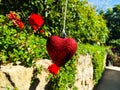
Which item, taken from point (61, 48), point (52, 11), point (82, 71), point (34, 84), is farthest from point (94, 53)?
point (61, 48)

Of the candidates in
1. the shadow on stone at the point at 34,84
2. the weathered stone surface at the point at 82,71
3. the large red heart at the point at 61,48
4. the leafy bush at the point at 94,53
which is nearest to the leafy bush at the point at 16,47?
the shadow on stone at the point at 34,84

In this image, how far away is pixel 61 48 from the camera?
2.08 m

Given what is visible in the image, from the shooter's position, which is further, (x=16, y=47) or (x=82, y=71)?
(x=82, y=71)

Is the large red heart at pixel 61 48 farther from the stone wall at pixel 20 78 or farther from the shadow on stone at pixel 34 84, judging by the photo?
the shadow on stone at pixel 34 84

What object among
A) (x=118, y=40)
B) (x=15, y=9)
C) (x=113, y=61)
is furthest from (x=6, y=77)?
(x=118, y=40)

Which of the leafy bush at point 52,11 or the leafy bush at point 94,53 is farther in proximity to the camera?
the leafy bush at point 94,53

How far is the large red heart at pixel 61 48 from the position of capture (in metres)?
2.05

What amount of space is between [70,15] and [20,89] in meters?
4.09

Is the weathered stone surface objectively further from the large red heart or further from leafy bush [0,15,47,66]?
the large red heart

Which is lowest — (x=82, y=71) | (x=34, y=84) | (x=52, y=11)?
(x=82, y=71)

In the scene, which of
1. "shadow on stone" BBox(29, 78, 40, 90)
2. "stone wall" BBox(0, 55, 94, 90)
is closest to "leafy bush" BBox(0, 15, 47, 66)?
"stone wall" BBox(0, 55, 94, 90)

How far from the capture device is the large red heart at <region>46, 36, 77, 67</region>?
2.05 m

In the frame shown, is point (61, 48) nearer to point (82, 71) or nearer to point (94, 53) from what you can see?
point (82, 71)

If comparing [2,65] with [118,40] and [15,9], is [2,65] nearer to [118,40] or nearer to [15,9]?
[15,9]
